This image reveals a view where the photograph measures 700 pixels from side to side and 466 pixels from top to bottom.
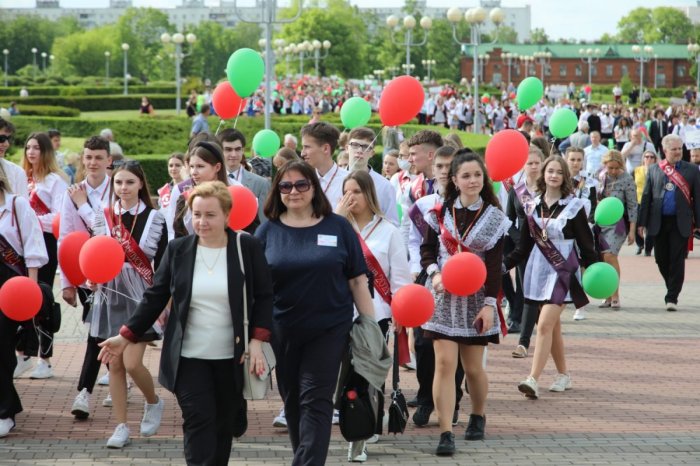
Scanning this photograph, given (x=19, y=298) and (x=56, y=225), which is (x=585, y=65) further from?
(x=19, y=298)

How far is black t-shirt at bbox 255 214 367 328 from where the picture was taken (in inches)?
230

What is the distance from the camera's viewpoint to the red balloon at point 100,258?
677 cm

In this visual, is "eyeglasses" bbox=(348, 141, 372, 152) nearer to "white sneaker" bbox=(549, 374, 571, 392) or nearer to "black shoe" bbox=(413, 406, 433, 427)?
"black shoe" bbox=(413, 406, 433, 427)

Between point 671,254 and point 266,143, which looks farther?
point 671,254

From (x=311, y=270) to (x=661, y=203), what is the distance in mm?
8437

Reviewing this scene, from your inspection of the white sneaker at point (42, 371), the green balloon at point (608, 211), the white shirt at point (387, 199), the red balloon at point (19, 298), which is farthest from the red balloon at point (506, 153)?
the white sneaker at point (42, 371)

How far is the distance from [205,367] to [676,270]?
28.6 feet

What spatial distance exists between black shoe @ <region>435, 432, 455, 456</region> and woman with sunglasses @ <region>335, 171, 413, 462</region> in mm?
375

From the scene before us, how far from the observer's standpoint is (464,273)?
671 cm

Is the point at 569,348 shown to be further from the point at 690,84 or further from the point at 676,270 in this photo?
the point at 690,84

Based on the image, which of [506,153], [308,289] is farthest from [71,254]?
[506,153]

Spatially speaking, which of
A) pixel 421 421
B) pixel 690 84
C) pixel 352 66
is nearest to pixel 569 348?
pixel 421 421

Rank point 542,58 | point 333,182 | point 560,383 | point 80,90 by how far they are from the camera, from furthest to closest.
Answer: point 542,58 → point 80,90 → point 560,383 → point 333,182

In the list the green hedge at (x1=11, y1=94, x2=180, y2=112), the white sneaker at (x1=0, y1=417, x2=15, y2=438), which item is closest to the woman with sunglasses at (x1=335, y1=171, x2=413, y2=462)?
the white sneaker at (x1=0, y1=417, x2=15, y2=438)
